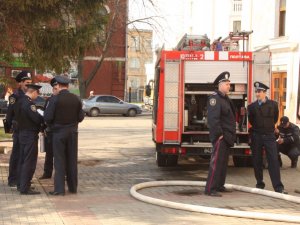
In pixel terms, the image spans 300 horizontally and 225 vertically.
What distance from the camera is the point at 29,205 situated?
7531 mm

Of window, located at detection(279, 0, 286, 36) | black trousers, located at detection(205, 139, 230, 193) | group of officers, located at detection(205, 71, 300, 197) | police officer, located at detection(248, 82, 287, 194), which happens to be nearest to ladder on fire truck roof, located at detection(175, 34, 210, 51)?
group of officers, located at detection(205, 71, 300, 197)

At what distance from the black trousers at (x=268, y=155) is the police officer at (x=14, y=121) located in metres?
4.02

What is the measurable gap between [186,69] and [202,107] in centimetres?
124

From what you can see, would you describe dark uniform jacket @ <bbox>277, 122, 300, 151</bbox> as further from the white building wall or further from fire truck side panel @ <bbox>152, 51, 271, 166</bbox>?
the white building wall

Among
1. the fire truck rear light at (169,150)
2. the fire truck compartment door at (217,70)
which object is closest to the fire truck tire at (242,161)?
the fire truck rear light at (169,150)

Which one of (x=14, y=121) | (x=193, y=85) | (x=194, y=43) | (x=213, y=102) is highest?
(x=194, y=43)

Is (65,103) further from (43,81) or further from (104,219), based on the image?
(43,81)

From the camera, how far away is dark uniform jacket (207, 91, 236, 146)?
8.26 meters

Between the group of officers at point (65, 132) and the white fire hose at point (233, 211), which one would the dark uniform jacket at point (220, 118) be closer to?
the group of officers at point (65, 132)

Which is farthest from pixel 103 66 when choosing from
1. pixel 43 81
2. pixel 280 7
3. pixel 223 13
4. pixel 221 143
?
pixel 221 143

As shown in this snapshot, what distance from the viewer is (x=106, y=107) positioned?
34688mm

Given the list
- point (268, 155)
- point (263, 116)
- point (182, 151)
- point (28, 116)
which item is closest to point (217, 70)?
point (182, 151)

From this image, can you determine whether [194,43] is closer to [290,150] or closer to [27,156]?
[290,150]

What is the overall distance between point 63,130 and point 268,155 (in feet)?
11.3
